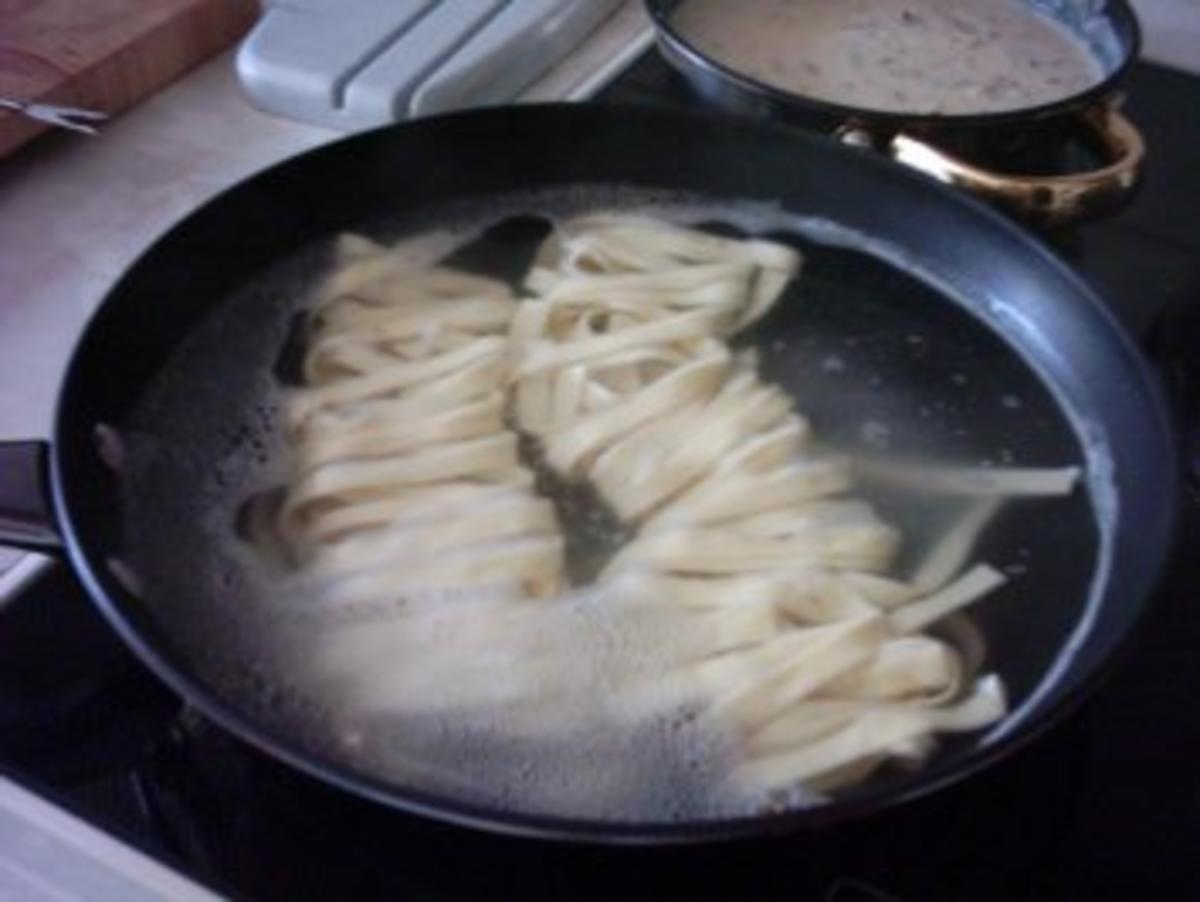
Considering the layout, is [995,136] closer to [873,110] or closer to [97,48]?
[873,110]

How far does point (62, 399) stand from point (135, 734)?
17cm

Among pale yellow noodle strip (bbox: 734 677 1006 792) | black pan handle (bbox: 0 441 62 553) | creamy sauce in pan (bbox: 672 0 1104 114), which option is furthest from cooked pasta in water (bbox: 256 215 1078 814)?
creamy sauce in pan (bbox: 672 0 1104 114)

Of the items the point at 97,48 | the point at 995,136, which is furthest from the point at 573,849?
the point at 97,48

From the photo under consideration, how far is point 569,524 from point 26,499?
283mm

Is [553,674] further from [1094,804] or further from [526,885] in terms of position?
[1094,804]

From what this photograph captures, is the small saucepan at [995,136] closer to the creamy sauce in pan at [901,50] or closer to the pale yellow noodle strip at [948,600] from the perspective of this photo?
the creamy sauce in pan at [901,50]

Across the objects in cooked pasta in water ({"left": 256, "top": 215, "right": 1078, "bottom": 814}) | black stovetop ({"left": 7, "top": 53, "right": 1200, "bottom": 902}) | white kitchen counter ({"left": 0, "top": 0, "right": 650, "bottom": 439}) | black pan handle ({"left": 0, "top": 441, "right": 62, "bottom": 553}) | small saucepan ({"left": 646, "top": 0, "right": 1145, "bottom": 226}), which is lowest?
black stovetop ({"left": 7, "top": 53, "right": 1200, "bottom": 902})

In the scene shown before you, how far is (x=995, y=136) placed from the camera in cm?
98

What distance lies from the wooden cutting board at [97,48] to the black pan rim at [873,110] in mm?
389

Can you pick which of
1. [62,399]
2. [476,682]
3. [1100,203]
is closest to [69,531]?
[62,399]

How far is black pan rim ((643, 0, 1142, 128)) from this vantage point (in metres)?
0.96

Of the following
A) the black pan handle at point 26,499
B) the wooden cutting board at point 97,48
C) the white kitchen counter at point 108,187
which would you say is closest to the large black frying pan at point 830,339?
the black pan handle at point 26,499

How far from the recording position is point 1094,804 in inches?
28.4

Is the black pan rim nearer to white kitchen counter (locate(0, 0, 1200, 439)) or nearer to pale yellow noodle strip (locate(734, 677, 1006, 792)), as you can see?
white kitchen counter (locate(0, 0, 1200, 439))
